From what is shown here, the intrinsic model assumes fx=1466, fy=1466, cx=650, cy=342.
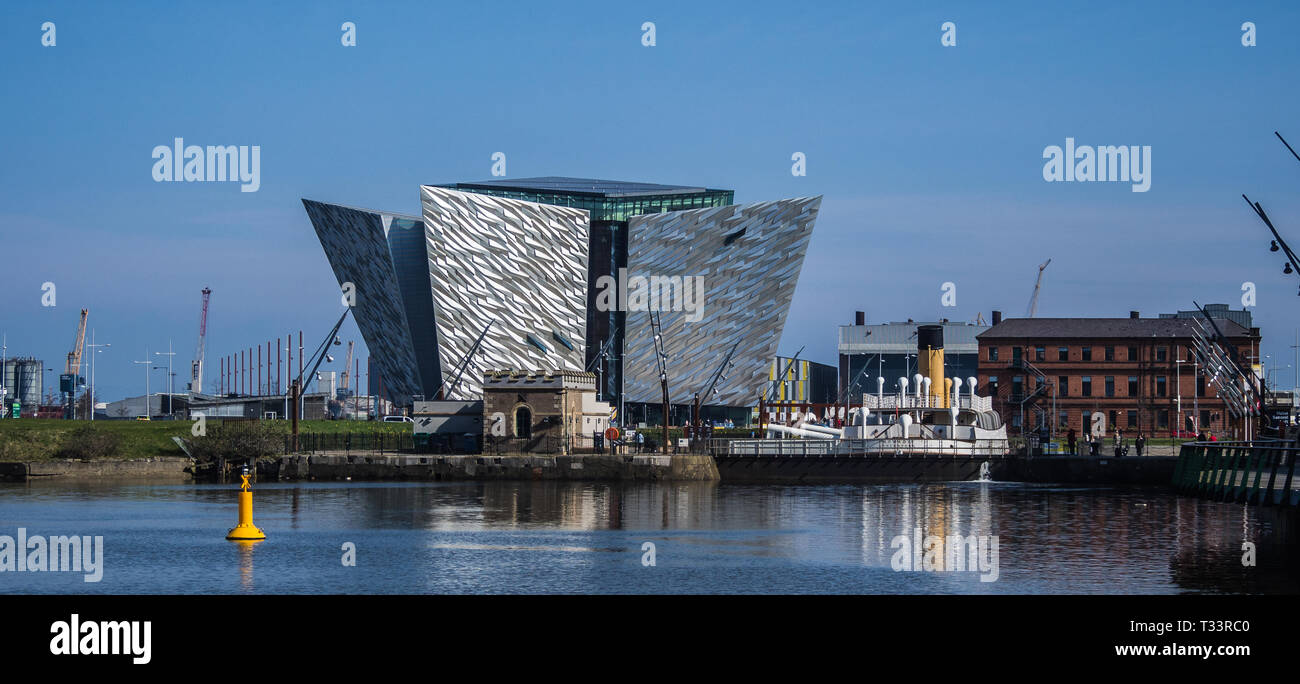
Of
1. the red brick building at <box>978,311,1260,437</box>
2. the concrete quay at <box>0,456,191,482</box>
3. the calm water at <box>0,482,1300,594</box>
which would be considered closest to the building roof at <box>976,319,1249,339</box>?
the red brick building at <box>978,311,1260,437</box>

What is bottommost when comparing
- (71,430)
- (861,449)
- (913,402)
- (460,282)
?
(861,449)

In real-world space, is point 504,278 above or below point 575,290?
above

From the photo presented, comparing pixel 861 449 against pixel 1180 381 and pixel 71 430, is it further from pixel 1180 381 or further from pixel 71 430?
pixel 71 430

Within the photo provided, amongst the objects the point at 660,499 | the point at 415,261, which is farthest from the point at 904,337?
the point at 660,499

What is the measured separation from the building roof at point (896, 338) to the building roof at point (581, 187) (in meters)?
30.0

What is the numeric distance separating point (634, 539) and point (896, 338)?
12441 cm

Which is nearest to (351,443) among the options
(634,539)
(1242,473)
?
(634,539)

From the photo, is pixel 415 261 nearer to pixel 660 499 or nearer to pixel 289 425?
pixel 289 425

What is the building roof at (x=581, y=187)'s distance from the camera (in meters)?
135

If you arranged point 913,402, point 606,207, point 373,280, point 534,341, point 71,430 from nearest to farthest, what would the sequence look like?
1. point 913,402
2. point 71,430
3. point 373,280
4. point 534,341
5. point 606,207

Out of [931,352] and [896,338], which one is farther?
[896,338]

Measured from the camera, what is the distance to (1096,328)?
350 ft

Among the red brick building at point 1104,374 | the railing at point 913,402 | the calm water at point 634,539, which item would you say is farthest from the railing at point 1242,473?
the red brick building at point 1104,374

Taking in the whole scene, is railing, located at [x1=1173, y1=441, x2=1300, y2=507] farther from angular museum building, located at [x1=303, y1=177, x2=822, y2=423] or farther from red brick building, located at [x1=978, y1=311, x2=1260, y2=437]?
angular museum building, located at [x1=303, y1=177, x2=822, y2=423]
